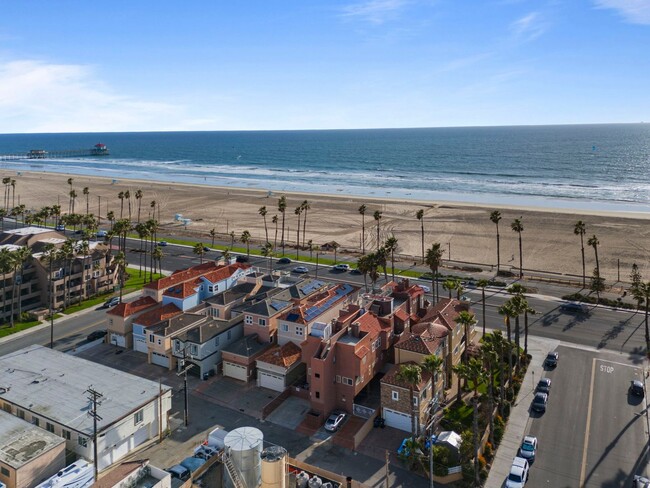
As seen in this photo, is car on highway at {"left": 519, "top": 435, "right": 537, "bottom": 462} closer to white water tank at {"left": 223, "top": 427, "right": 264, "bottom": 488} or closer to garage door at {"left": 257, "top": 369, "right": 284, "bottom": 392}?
white water tank at {"left": 223, "top": 427, "right": 264, "bottom": 488}

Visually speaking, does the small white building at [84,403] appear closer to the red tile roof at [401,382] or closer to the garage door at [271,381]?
the garage door at [271,381]

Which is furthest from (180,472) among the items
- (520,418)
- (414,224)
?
(414,224)

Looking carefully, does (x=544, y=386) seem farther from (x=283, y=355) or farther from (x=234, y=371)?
(x=234, y=371)

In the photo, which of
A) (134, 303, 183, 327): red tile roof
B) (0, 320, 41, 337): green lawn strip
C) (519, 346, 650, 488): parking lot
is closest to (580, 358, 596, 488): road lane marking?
(519, 346, 650, 488): parking lot

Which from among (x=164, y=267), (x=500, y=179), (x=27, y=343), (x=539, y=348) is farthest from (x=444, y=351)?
(x=500, y=179)

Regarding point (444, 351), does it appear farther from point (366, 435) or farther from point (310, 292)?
point (310, 292)
